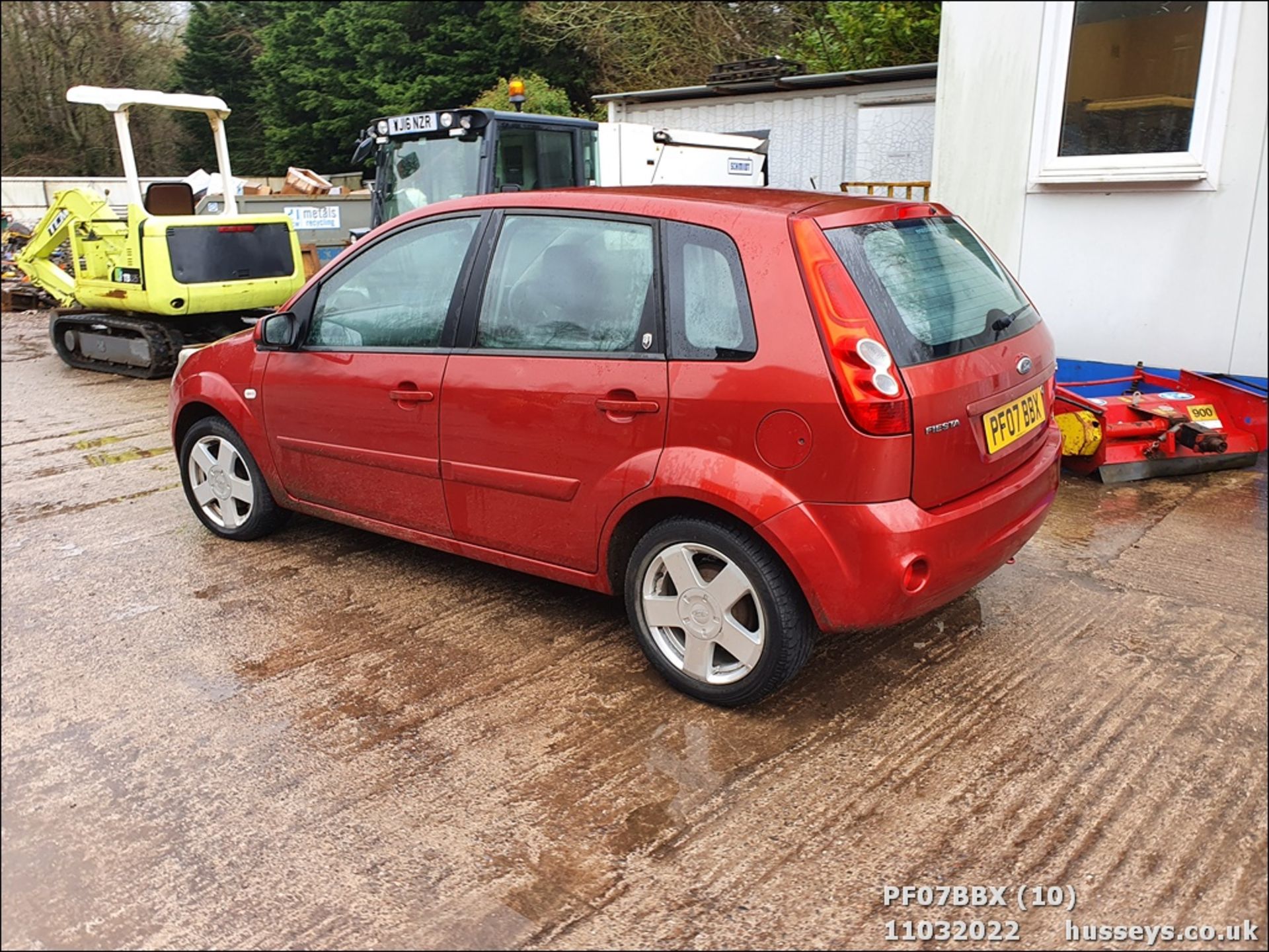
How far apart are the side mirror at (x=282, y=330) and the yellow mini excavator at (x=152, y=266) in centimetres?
607

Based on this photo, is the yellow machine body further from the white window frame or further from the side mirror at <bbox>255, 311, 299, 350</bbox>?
the white window frame

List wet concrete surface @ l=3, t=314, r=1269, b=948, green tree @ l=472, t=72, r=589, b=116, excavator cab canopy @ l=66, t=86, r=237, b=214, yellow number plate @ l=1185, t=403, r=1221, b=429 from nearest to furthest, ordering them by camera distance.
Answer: wet concrete surface @ l=3, t=314, r=1269, b=948 < yellow number plate @ l=1185, t=403, r=1221, b=429 < excavator cab canopy @ l=66, t=86, r=237, b=214 < green tree @ l=472, t=72, r=589, b=116

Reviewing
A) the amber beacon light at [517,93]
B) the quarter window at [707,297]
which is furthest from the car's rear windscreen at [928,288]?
the amber beacon light at [517,93]

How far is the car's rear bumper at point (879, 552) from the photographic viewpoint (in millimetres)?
2896

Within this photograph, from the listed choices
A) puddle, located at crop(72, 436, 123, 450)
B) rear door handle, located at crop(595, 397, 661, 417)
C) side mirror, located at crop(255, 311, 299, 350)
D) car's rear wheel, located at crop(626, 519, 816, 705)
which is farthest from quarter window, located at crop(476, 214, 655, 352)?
puddle, located at crop(72, 436, 123, 450)

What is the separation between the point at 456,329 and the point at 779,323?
1386 mm

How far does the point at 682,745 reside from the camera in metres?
3.11

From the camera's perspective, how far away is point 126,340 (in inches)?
396

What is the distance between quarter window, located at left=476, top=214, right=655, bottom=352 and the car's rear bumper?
0.84 m

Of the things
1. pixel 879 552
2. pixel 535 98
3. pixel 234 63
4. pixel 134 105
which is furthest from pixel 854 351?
pixel 234 63

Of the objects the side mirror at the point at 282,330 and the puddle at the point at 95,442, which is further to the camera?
the puddle at the point at 95,442

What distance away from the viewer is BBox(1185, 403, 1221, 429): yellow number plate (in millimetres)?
5594

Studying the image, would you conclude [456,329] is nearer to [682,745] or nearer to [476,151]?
[682,745]

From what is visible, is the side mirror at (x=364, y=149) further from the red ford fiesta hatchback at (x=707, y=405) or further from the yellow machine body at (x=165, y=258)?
the red ford fiesta hatchback at (x=707, y=405)
